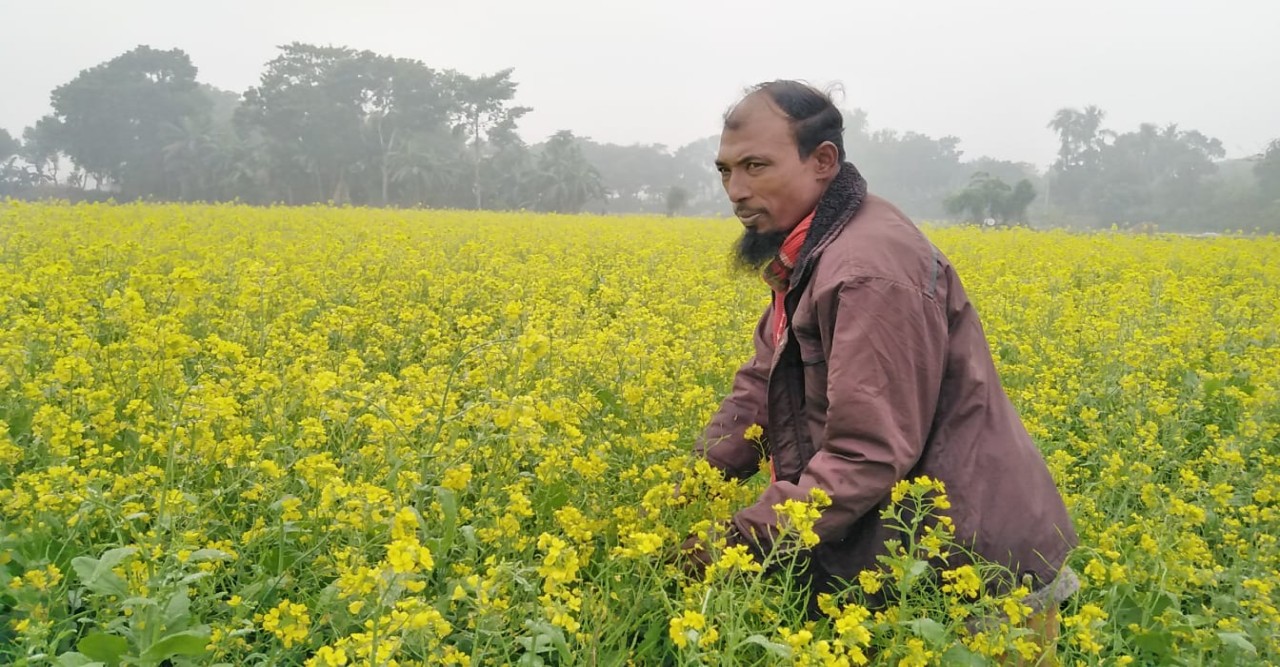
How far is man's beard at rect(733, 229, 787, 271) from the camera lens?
6.98ft

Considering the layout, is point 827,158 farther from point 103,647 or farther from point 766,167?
point 103,647

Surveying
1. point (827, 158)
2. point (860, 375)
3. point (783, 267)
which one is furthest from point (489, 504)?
point (827, 158)

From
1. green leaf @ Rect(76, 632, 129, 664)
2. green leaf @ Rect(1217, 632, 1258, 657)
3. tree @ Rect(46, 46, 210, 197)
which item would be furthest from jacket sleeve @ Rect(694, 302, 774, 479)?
tree @ Rect(46, 46, 210, 197)

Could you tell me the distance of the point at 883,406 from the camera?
5.34 feet

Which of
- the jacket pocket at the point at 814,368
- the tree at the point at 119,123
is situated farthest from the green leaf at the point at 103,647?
the tree at the point at 119,123

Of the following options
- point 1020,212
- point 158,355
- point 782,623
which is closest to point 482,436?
point 782,623

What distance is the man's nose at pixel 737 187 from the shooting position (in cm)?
197

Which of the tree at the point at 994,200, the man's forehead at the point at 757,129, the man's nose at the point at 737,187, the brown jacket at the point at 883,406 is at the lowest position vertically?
the brown jacket at the point at 883,406

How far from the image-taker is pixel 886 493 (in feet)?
5.58

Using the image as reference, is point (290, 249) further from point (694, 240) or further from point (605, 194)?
point (605, 194)

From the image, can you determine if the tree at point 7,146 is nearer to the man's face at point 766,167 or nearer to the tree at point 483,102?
the tree at point 483,102

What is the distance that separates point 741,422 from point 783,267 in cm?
45

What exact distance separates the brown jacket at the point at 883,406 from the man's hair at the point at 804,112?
0.11m

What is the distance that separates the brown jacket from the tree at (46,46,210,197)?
40397 millimetres
